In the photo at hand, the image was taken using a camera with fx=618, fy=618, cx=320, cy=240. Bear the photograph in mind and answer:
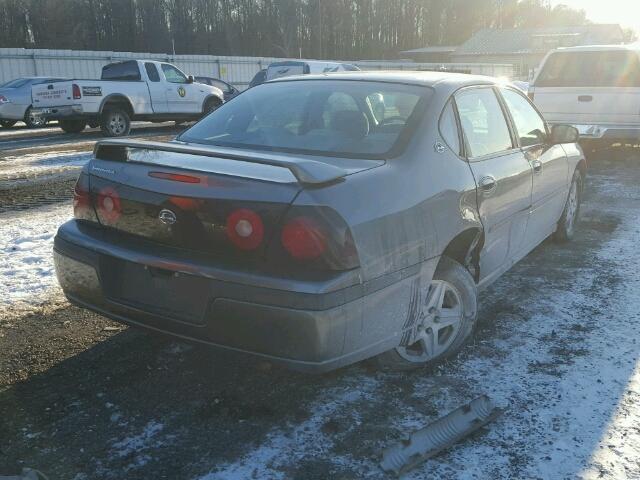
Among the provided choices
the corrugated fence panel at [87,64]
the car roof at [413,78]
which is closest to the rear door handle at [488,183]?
the car roof at [413,78]

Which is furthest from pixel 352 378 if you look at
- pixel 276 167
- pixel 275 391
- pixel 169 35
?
pixel 169 35

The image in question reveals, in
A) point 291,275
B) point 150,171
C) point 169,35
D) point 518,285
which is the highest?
point 169,35

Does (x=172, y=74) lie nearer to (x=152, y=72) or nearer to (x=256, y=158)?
(x=152, y=72)

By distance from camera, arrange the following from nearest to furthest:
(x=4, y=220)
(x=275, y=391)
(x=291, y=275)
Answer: (x=291, y=275) < (x=275, y=391) < (x=4, y=220)

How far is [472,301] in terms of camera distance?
3428 millimetres

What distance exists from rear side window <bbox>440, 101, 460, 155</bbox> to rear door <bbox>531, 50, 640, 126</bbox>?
7.67m

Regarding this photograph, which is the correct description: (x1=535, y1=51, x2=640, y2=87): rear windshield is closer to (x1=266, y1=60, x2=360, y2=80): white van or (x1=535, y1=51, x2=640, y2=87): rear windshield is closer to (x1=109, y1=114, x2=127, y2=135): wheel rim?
(x1=266, y1=60, x2=360, y2=80): white van

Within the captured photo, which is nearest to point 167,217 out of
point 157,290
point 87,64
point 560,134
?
point 157,290

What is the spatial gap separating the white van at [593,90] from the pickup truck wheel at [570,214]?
4.05m

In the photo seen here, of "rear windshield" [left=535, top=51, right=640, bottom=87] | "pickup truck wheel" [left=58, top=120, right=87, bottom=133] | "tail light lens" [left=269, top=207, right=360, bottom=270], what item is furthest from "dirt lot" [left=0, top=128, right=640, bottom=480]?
"pickup truck wheel" [left=58, top=120, right=87, bottom=133]

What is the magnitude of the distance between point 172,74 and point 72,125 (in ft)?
9.92

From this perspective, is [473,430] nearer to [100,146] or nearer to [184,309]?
[184,309]

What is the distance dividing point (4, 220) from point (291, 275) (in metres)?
5.30

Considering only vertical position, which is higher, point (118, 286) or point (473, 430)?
point (118, 286)
